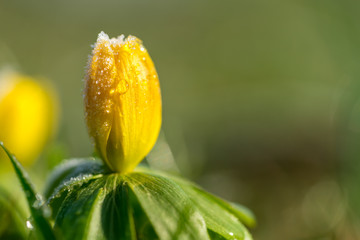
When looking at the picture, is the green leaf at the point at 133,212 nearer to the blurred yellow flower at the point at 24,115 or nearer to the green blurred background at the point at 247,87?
the green blurred background at the point at 247,87

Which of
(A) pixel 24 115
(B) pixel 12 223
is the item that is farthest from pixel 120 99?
(A) pixel 24 115

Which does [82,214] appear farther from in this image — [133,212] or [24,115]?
[24,115]

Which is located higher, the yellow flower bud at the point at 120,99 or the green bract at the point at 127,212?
the yellow flower bud at the point at 120,99

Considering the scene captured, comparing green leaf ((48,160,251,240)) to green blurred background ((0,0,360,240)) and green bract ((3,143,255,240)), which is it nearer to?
green bract ((3,143,255,240))

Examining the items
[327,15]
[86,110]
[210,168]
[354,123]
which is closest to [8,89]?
[86,110]

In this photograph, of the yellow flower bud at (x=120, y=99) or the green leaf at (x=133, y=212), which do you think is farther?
the yellow flower bud at (x=120, y=99)

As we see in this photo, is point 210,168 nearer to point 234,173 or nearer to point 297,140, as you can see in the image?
point 234,173

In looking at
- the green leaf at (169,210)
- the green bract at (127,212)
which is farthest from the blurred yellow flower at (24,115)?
the green leaf at (169,210)
